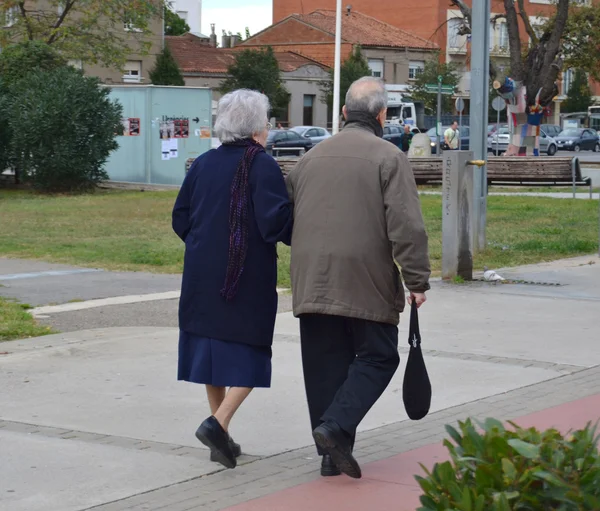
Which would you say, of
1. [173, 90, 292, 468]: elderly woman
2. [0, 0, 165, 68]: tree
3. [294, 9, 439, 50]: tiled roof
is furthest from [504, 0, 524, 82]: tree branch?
[294, 9, 439, 50]: tiled roof

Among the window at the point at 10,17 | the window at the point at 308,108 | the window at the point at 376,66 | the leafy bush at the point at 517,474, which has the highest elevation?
the window at the point at 376,66

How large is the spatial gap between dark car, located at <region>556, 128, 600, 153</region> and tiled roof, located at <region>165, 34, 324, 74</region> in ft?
51.9

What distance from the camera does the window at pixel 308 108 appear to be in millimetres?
70688

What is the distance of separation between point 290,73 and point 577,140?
684 inches

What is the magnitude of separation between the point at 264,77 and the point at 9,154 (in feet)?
110

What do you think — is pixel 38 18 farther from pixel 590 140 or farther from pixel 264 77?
pixel 590 140

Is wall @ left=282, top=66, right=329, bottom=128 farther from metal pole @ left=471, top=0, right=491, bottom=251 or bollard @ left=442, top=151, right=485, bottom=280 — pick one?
bollard @ left=442, top=151, right=485, bottom=280

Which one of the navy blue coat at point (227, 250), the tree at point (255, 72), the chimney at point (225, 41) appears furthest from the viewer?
the chimney at point (225, 41)

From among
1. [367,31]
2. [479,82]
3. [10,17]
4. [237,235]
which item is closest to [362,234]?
[237,235]

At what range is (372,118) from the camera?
17.1 feet

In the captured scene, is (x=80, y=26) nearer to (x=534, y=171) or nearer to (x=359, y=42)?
(x=534, y=171)

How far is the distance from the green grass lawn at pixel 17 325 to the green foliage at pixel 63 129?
16.8 m

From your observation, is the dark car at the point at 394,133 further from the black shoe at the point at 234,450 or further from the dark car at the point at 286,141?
the black shoe at the point at 234,450

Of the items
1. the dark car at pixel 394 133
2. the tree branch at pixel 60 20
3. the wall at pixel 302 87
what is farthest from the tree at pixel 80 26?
the wall at pixel 302 87
